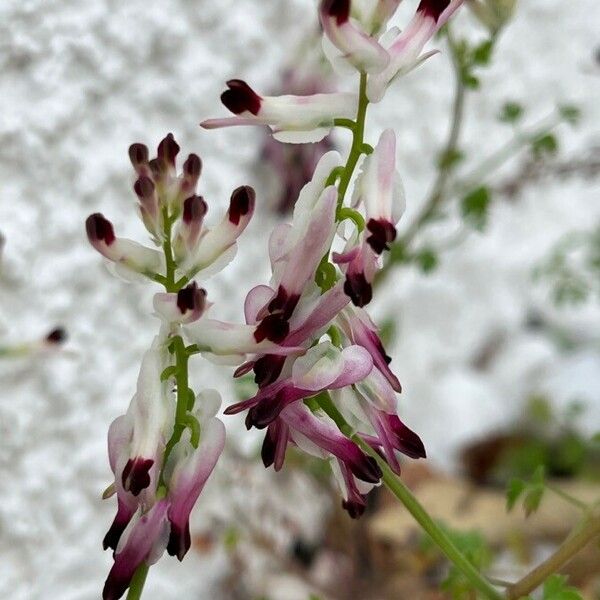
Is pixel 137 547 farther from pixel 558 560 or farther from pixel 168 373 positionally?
pixel 558 560

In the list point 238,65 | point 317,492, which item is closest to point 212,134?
point 238,65

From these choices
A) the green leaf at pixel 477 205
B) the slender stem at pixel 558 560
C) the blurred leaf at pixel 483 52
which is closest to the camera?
the slender stem at pixel 558 560

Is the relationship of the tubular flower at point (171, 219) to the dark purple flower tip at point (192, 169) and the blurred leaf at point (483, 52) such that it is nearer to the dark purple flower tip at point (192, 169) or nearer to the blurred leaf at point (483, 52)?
the dark purple flower tip at point (192, 169)

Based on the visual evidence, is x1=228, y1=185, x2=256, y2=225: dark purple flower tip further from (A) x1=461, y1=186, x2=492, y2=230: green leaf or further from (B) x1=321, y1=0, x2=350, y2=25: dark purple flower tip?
(A) x1=461, y1=186, x2=492, y2=230: green leaf

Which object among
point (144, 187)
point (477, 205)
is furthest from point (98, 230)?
point (477, 205)

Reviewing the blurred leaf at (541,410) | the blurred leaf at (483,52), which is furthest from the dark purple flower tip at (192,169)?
the blurred leaf at (541,410)

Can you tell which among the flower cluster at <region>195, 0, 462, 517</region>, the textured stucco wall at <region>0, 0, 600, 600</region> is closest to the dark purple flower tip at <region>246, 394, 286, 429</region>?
the flower cluster at <region>195, 0, 462, 517</region>
